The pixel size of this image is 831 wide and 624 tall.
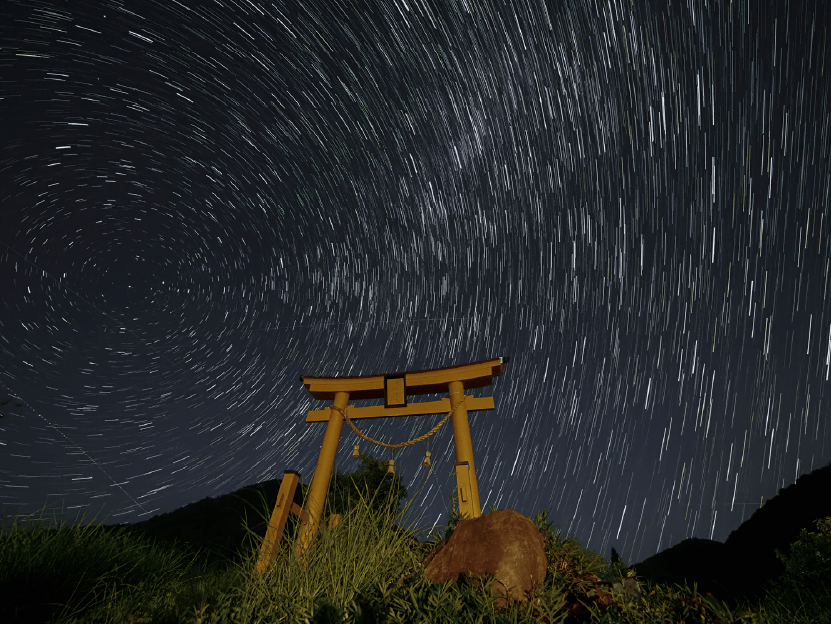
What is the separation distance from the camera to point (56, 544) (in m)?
3.67

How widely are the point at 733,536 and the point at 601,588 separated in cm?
2601

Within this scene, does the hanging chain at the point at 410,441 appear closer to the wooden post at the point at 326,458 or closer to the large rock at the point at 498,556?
the wooden post at the point at 326,458

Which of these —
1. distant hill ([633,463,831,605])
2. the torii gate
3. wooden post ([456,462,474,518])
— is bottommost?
distant hill ([633,463,831,605])

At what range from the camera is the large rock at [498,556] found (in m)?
3.12

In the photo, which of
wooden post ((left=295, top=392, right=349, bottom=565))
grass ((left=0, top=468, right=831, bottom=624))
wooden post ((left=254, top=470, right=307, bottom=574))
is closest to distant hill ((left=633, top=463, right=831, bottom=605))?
wooden post ((left=295, top=392, right=349, bottom=565))

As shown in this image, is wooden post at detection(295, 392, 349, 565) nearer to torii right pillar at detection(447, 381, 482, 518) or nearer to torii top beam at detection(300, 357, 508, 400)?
torii top beam at detection(300, 357, 508, 400)

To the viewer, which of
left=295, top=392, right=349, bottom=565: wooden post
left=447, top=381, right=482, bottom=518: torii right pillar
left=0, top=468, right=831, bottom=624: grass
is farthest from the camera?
left=295, top=392, right=349, bottom=565: wooden post

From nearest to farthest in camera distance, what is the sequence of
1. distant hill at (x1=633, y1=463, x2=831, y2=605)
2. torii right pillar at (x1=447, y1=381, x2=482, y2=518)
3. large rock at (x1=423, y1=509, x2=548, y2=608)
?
large rock at (x1=423, y1=509, x2=548, y2=608)
torii right pillar at (x1=447, y1=381, x2=482, y2=518)
distant hill at (x1=633, y1=463, x2=831, y2=605)

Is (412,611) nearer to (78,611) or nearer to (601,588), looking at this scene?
(601,588)

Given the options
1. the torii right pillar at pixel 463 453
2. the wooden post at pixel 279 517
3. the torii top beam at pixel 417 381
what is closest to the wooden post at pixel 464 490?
the torii right pillar at pixel 463 453

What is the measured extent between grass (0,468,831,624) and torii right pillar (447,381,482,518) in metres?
1.15

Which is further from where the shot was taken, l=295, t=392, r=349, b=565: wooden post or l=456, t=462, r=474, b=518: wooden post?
l=295, t=392, r=349, b=565: wooden post

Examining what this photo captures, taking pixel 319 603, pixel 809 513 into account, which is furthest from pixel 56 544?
pixel 809 513

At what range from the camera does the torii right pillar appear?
5.22 m
